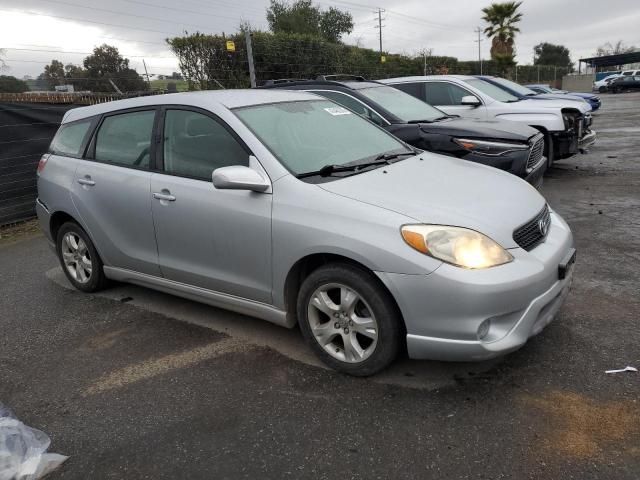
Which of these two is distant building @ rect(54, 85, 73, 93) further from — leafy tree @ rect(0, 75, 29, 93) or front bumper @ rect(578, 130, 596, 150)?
front bumper @ rect(578, 130, 596, 150)

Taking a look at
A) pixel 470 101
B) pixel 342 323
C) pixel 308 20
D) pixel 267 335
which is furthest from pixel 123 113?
pixel 308 20

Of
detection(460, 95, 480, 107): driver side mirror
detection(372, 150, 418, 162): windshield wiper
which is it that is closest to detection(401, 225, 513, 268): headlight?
detection(372, 150, 418, 162): windshield wiper

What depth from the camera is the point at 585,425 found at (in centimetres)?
263

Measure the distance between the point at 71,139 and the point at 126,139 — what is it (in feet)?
2.73

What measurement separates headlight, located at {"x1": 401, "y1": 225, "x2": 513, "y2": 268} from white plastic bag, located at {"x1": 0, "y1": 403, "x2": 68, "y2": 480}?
209 centimetres

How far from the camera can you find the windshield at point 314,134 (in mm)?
3521

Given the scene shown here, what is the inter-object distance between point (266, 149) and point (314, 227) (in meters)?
0.69

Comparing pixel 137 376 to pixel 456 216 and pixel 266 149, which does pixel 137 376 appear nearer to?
pixel 266 149

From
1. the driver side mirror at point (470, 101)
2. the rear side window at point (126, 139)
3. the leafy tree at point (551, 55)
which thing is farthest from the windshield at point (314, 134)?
the leafy tree at point (551, 55)

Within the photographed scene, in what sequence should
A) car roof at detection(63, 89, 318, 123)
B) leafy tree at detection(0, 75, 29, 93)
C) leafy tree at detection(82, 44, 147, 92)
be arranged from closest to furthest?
car roof at detection(63, 89, 318, 123), leafy tree at detection(0, 75, 29, 93), leafy tree at detection(82, 44, 147, 92)

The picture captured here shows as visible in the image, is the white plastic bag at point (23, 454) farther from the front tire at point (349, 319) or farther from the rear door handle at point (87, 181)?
the rear door handle at point (87, 181)

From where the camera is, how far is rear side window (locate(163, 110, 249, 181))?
3.57 metres

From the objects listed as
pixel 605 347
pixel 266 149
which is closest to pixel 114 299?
pixel 266 149

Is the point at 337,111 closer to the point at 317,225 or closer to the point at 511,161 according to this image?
the point at 317,225
